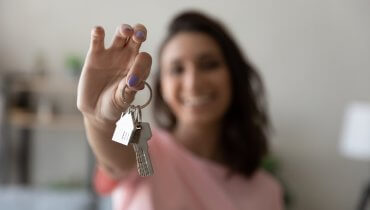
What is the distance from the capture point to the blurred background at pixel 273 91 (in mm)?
1633

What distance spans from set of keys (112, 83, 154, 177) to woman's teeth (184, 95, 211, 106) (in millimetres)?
436

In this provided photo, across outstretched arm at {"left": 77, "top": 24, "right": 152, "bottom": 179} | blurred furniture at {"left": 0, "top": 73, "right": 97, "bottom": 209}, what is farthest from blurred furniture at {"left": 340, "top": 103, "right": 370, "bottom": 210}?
outstretched arm at {"left": 77, "top": 24, "right": 152, "bottom": 179}

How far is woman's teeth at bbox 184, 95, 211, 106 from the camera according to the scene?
70 cm

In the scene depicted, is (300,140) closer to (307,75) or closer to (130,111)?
(307,75)

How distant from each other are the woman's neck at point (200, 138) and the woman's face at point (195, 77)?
2 centimetres

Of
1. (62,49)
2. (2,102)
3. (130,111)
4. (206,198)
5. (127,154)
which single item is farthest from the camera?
(62,49)

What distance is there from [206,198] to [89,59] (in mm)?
413

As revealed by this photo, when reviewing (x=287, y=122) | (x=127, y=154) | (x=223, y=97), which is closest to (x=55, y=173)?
(x=287, y=122)

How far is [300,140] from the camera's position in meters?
1.77

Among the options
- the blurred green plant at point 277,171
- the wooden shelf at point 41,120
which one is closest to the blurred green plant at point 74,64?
the wooden shelf at point 41,120

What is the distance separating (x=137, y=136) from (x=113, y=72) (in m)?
0.06

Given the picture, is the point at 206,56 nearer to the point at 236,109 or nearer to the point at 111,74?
the point at 236,109

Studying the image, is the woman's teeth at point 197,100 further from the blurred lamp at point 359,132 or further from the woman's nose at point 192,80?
the blurred lamp at point 359,132

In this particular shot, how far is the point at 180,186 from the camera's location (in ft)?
2.14
